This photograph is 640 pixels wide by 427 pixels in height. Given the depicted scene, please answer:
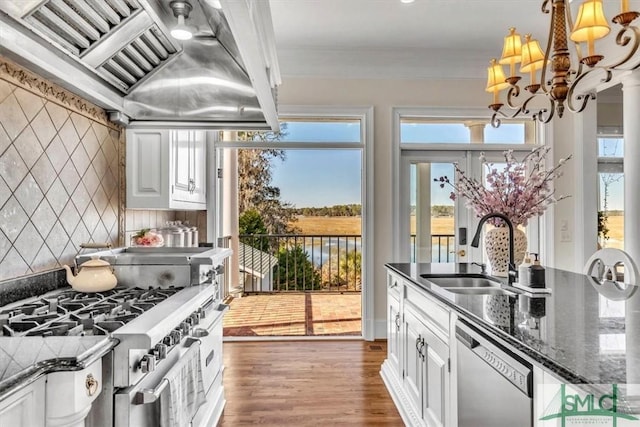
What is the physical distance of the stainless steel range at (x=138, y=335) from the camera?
114 centimetres

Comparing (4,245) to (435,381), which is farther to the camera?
(435,381)

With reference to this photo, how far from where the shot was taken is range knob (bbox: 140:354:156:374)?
1213mm

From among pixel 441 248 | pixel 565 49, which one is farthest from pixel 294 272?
pixel 565 49

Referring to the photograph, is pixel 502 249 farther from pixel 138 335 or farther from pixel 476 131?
pixel 476 131

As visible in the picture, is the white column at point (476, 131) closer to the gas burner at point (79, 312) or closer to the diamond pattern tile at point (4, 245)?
the gas burner at point (79, 312)

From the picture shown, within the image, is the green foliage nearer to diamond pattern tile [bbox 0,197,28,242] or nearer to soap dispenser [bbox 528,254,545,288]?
diamond pattern tile [bbox 0,197,28,242]

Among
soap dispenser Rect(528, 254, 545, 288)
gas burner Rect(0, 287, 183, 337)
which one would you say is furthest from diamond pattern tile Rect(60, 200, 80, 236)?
soap dispenser Rect(528, 254, 545, 288)

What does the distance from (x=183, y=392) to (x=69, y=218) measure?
1.21 metres

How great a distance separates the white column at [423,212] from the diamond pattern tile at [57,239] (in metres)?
3.27

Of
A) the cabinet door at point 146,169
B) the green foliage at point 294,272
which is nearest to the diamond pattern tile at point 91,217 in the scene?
the cabinet door at point 146,169

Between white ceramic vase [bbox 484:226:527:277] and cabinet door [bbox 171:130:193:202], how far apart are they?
2.26m

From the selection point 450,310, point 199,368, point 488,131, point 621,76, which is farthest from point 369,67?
point 199,368

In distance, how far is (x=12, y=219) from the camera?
1.74 metres

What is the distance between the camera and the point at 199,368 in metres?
1.81
